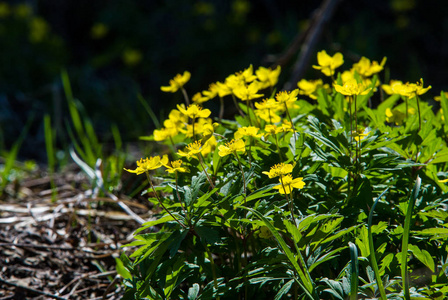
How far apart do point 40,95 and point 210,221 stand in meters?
4.61

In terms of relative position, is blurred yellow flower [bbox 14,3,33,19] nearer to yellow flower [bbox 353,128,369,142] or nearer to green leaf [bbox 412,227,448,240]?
yellow flower [bbox 353,128,369,142]

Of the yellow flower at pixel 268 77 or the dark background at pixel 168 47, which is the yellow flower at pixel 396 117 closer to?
the yellow flower at pixel 268 77

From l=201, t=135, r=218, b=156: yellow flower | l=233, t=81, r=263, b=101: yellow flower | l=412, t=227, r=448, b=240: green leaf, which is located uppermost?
l=233, t=81, r=263, b=101: yellow flower

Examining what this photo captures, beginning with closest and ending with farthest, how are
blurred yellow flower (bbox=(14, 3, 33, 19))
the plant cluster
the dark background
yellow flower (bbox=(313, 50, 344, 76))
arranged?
the plant cluster, yellow flower (bbox=(313, 50, 344, 76)), the dark background, blurred yellow flower (bbox=(14, 3, 33, 19))

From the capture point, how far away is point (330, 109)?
1.60 m

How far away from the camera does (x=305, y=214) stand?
1330 millimetres

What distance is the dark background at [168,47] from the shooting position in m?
5.16

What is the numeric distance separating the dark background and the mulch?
7.95 feet

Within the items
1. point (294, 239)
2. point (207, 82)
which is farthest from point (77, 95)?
point (294, 239)

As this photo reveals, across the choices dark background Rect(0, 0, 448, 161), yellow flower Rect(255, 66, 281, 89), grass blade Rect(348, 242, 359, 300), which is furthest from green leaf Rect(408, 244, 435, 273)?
dark background Rect(0, 0, 448, 161)

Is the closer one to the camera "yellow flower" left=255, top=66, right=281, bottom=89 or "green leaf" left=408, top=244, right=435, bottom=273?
"green leaf" left=408, top=244, right=435, bottom=273

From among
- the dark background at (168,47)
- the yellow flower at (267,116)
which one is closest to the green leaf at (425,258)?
the yellow flower at (267,116)

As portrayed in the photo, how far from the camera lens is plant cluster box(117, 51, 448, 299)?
3.85 ft

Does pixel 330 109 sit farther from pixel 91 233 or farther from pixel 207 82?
pixel 207 82
